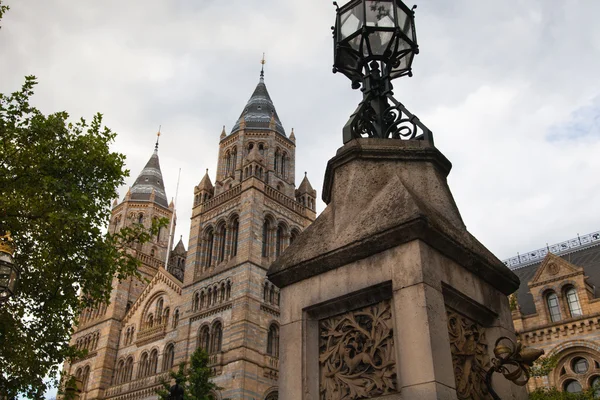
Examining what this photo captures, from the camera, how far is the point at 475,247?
4457 millimetres

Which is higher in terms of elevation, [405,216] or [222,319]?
[222,319]

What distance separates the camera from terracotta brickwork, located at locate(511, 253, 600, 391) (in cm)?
2578

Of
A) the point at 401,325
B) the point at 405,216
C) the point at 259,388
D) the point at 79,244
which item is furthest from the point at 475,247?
the point at 259,388

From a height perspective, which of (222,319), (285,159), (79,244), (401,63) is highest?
(285,159)

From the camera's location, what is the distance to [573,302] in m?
27.5

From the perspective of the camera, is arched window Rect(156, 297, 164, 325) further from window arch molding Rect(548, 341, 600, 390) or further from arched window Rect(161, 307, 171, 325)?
window arch molding Rect(548, 341, 600, 390)

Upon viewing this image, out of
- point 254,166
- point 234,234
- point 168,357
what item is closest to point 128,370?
point 168,357

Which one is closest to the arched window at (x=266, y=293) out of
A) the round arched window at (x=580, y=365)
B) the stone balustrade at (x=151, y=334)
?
the stone balustrade at (x=151, y=334)

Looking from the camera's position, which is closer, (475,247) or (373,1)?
(475,247)

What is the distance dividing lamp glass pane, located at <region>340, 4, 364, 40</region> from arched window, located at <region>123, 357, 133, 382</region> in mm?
40745

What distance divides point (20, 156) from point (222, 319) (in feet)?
75.3

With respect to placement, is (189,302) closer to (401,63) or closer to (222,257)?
(222,257)

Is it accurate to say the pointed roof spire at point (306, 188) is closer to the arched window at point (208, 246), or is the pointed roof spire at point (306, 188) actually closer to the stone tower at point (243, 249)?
the stone tower at point (243, 249)

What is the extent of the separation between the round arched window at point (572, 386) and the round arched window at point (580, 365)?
573 millimetres
